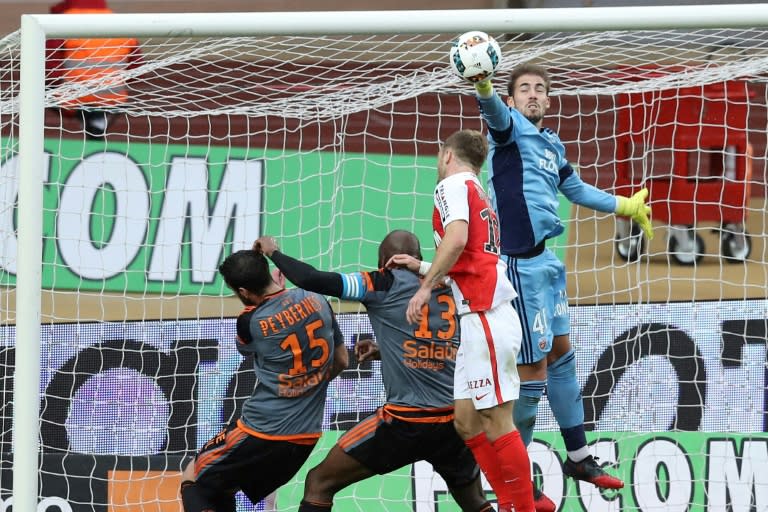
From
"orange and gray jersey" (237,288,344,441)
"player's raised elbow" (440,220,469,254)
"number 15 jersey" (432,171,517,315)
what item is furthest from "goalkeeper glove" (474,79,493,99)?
"orange and gray jersey" (237,288,344,441)

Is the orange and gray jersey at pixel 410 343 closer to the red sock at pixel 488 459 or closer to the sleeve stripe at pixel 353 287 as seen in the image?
the sleeve stripe at pixel 353 287

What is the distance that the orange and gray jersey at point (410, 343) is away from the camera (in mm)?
4922

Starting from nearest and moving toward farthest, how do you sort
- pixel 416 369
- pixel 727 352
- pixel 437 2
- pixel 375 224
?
pixel 416 369 < pixel 727 352 < pixel 375 224 < pixel 437 2

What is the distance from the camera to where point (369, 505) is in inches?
241

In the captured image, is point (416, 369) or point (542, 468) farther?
point (542, 468)

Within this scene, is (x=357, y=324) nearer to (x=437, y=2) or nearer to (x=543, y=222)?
(x=543, y=222)

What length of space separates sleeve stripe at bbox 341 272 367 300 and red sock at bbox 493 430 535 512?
0.86 meters

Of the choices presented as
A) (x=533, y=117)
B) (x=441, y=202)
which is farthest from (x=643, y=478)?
(x=441, y=202)

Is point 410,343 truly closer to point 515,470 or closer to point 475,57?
point 515,470

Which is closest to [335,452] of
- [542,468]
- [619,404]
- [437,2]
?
[542,468]

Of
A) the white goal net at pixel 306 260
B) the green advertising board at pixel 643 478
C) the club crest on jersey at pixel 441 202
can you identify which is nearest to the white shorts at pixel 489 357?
the club crest on jersey at pixel 441 202

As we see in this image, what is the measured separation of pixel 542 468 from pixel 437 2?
7.59 metres

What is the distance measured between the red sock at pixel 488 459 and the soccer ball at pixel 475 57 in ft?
4.81

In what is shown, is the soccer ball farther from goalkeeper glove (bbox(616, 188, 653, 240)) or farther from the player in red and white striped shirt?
goalkeeper glove (bbox(616, 188, 653, 240))
